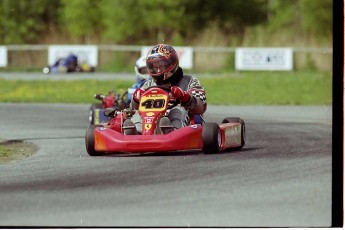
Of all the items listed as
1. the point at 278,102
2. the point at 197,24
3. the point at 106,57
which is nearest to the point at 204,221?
the point at 278,102

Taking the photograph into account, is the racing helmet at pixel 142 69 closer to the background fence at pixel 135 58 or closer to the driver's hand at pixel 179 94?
the driver's hand at pixel 179 94

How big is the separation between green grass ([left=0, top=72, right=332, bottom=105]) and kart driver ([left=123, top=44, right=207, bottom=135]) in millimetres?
10596

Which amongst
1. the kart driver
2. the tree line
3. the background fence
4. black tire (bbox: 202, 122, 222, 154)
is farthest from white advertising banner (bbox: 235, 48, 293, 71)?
black tire (bbox: 202, 122, 222, 154)

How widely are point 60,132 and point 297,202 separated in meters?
7.77

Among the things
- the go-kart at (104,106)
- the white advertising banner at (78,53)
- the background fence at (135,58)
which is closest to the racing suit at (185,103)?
the go-kart at (104,106)

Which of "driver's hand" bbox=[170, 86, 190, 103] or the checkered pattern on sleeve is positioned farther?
the checkered pattern on sleeve

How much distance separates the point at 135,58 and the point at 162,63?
30382 mm

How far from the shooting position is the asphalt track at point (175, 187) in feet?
24.7

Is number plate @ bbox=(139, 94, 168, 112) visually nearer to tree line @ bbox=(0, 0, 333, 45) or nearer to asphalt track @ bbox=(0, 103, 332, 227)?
asphalt track @ bbox=(0, 103, 332, 227)

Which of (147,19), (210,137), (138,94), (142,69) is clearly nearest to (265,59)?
(147,19)

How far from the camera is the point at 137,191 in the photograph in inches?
343

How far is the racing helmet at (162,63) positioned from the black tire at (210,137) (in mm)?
1110

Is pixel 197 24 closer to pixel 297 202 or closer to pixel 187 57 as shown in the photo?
pixel 187 57

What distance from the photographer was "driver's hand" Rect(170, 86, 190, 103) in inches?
450
